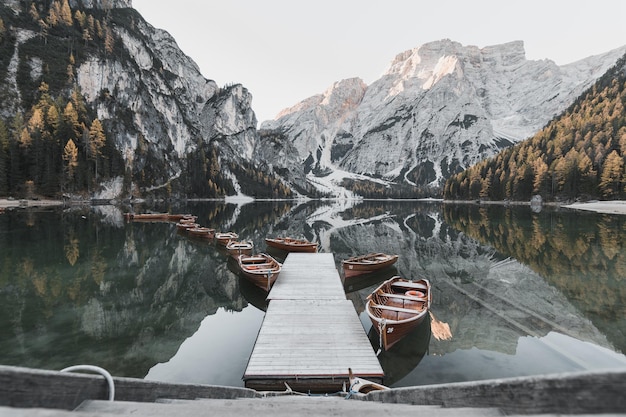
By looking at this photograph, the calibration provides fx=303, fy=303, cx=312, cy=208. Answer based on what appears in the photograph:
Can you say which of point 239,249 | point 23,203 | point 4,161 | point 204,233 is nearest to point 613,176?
point 239,249

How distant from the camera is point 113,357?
12508 millimetres

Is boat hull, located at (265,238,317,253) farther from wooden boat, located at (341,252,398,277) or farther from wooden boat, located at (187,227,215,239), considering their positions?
wooden boat, located at (187,227,215,239)

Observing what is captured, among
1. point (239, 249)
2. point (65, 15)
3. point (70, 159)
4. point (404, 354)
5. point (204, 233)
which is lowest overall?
point (404, 354)

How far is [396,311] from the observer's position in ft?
48.5

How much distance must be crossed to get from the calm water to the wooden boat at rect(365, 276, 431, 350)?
0.89 metres

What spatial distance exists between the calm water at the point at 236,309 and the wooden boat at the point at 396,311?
889mm

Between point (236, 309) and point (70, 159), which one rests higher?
point (70, 159)

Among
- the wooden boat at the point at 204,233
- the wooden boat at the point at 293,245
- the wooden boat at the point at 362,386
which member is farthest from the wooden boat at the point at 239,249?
the wooden boat at the point at 362,386

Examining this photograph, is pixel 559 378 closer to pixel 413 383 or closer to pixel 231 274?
pixel 413 383

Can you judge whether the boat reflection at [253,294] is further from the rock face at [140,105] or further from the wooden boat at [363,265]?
the rock face at [140,105]

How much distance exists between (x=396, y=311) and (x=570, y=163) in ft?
406

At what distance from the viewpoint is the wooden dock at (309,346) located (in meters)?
10.5

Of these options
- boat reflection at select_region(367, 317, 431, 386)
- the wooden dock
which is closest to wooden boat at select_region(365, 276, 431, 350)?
boat reflection at select_region(367, 317, 431, 386)

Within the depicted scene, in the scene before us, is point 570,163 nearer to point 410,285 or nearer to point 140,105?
point 410,285
